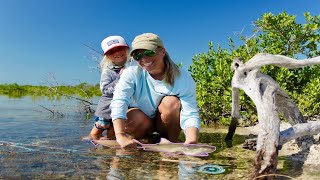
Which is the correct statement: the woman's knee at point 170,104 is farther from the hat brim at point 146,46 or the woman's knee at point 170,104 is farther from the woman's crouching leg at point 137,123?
the hat brim at point 146,46

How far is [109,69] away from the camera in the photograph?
4516 millimetres

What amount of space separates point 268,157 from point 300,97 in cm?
388

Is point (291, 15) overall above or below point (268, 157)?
above

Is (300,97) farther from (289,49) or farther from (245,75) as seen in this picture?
(245,75)

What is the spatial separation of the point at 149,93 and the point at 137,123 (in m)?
0.37

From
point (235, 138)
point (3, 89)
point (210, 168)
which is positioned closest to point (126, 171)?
point (210, 168)

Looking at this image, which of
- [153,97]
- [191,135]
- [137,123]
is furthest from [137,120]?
[191,135]

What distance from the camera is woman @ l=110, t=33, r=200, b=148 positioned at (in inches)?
142

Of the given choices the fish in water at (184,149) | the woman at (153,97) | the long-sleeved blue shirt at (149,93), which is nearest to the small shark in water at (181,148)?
the fish in water at (184,149)

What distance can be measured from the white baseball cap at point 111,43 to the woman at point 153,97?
1.90ft

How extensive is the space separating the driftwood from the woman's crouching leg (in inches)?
41.7

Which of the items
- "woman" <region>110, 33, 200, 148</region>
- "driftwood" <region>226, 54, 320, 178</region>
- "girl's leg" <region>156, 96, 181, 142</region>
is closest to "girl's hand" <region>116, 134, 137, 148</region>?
"woman" <region>110, 33, 200, 148</region>

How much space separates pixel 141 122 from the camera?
4.10 meters

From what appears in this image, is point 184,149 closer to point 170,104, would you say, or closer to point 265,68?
point 170,104
